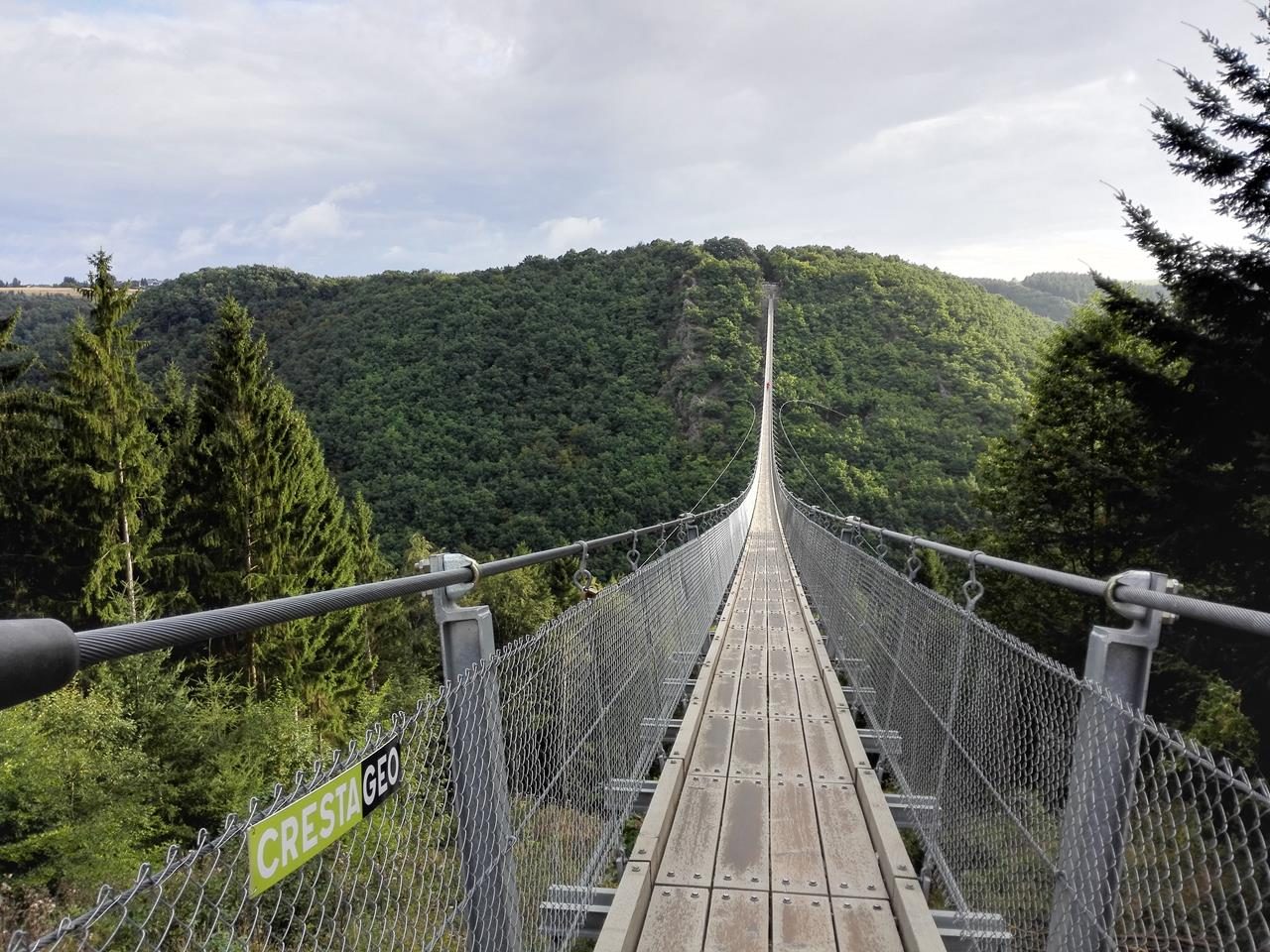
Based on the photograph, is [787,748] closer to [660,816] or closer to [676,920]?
[660,816]

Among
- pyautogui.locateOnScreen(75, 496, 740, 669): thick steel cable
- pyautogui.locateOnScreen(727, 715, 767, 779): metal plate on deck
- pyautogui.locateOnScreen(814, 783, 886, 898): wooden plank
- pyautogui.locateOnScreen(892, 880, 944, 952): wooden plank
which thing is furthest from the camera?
pyautogui.locateOnScreen(727, 715, 767, 779): metal plate on deck

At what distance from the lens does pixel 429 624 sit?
32.7 meters

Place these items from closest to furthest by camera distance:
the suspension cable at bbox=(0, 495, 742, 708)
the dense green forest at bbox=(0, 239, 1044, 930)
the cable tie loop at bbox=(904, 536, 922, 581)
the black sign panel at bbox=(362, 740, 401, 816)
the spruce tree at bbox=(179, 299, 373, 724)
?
the suspension cable at bbox=(0, 495, 742, 708), the black sign panel at bbox=(362, 740, 401, 816), the cable tie loop at bbox=(904, 536, 922, 581), the dense green forest at bbox=(0, 239, 1044, 930), the spruce tree at bbox=(179, 299, 373, 724)

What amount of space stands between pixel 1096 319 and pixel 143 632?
16116 mm

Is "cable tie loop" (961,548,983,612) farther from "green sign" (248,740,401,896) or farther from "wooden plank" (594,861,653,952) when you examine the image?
"green sign" (248,740,401,896)

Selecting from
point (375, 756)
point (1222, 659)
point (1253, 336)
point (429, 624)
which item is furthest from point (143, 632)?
point (429, 624)

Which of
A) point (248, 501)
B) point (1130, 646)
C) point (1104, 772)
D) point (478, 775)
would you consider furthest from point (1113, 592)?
point (248, 501)

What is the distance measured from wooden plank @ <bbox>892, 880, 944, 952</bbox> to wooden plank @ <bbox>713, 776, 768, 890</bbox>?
16.4 inches

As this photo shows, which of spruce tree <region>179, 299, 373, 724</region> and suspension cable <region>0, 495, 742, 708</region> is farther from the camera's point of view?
spruce tree <region>179, 299, 373, 724</region>

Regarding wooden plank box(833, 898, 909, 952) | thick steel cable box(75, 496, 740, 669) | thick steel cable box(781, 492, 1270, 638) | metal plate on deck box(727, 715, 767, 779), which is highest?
thick steel cable box(781, 492, 1270, 638)

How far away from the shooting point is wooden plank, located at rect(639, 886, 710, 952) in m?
2.26

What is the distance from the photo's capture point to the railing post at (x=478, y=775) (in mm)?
1560

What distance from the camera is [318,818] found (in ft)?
3.18

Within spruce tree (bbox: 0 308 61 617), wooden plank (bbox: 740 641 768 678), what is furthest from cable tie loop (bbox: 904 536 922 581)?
spruce tree (bbox: 0 308 61 617)
